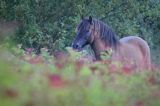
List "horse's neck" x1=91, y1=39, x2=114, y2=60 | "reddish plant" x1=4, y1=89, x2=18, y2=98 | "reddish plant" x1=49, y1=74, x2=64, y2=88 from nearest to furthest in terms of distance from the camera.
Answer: "reddish plant" x1=4, y1=89, x2=18, y2=98 < "reddish plant" x1=49, y1=74, x2=64, y2=88 < "horse's neck" x1=91, y1=39, x2=114, y2=60

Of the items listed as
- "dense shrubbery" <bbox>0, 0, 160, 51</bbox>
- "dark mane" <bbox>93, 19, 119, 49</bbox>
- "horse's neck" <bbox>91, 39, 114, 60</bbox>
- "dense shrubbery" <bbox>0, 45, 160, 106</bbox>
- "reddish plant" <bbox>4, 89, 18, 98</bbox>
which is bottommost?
"dense shrubbery" <bbox>0, 0, 160, 51</bbox>

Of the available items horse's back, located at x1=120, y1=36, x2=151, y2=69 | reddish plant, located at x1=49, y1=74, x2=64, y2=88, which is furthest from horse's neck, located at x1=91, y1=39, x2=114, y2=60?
reddish plant, located at x1=49, y1=74, x2=64, y2=88

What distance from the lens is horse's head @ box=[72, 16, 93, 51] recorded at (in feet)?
33.7

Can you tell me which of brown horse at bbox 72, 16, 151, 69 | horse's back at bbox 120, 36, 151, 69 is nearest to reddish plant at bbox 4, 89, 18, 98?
brown horse at bbox 72, 16, 151, 69

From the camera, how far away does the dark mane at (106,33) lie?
1030 centimetres

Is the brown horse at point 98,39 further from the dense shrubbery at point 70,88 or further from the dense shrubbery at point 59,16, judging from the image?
the dense shrubbery at point 70,88

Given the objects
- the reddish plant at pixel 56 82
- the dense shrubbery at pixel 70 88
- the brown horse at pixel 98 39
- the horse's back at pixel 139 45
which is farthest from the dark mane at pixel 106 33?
the reddish plant at pixel 56 82

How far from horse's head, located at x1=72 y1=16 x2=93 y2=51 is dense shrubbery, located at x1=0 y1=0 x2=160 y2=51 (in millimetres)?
4925

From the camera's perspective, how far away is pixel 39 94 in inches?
98.7

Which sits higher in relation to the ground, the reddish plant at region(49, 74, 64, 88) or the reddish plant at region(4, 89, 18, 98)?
the reddish plant at region(4, 89, 18, 98)

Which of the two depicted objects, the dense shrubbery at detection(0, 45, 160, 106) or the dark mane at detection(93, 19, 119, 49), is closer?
the dense shrubbery at detection(0, 45, 160, 106)

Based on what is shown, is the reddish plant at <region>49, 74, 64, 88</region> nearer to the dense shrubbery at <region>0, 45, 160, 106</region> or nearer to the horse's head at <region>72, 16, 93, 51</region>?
the dense shrubbery at <region>0, 45, 160, 106</region>

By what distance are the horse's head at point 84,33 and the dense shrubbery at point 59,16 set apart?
194 inches

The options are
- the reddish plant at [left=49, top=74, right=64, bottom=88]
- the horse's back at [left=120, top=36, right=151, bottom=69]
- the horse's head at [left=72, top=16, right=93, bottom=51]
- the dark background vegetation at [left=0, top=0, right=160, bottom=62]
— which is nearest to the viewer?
the reddish plant at [left=49, top=74, right=64, bottom=88]
